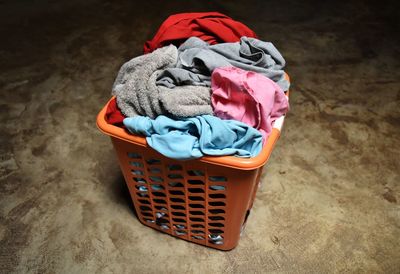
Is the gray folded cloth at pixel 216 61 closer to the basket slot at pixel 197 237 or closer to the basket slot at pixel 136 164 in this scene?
the basket slot at pixel 136 164

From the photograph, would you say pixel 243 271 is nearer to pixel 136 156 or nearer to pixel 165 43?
pixel 136 156

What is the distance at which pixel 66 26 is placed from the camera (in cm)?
199

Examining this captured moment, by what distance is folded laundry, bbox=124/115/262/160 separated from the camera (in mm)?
640

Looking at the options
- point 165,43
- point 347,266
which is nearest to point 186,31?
point 165,43

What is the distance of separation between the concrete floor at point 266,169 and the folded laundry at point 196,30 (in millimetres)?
586

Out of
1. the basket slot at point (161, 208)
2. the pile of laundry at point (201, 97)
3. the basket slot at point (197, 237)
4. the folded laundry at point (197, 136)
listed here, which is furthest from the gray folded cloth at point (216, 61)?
the basket slot at point (197, 237)

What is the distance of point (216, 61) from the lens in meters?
0.74

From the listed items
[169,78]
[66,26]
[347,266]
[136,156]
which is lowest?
[347,266]

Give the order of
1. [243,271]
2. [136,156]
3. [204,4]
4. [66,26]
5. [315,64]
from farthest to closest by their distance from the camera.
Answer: [204,4] < [66,26] < [315,64] < [243,271] < [136,156]

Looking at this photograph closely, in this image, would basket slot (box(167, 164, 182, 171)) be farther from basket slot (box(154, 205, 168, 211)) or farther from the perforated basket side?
basket slot (box(154, 205, 168, 211))

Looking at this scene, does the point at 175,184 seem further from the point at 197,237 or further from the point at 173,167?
the point at 197,237

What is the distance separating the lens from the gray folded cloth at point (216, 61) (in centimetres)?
74

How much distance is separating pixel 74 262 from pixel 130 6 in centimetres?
179

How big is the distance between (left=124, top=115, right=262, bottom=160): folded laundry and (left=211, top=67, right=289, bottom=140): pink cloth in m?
0.04
